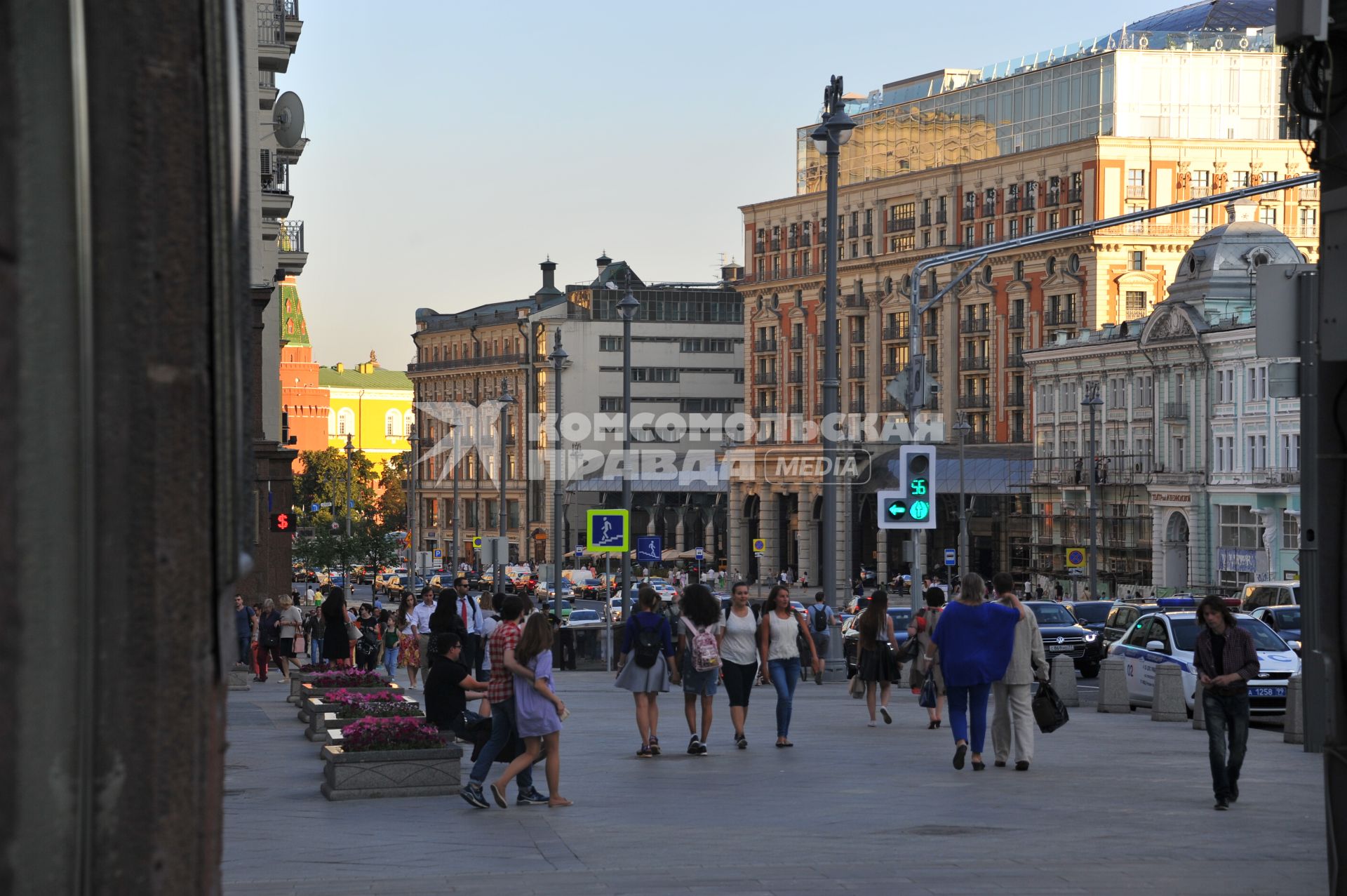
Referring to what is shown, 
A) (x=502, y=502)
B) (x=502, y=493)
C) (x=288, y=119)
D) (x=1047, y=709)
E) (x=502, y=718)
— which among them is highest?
(x=288, y=119)

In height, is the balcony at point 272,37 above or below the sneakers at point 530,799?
above

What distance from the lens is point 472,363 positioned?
162 metres

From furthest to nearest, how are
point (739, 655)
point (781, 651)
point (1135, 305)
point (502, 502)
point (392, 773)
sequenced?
1. point (1135, 305)
2. point (502, 502)
3. point (781, 651)
4. point (739, 655)
5. point (392, 773)

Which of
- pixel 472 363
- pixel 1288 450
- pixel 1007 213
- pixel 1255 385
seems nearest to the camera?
pixel 1288 450

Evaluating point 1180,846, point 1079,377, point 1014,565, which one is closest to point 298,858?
point 1180,846

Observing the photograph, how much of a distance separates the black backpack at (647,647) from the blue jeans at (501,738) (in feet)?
11.2

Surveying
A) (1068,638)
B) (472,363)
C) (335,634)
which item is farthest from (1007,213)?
(335,634)

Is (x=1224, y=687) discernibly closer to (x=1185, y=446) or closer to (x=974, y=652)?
(x=974, y=652)

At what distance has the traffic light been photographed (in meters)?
25.7

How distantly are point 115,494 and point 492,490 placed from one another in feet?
501

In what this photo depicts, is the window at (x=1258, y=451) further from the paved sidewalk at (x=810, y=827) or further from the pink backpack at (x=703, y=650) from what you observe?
the pink backpack at (x=703, y=650)

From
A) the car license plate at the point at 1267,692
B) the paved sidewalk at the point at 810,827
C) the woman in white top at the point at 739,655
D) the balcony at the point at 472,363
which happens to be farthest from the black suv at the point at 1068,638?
the balcony at the point at 472,363

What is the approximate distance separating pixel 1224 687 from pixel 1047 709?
3202mm

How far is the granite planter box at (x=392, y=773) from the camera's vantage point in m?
14.7
